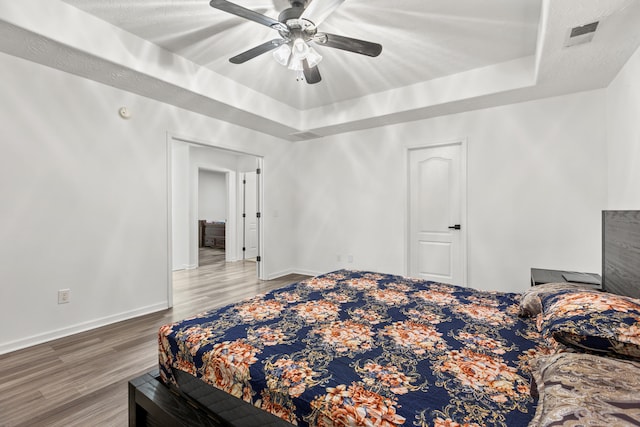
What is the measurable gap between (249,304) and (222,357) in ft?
2.05

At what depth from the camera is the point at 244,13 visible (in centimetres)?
187

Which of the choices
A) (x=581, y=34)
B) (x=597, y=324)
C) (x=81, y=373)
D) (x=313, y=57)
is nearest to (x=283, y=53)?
(x=313, y=57)

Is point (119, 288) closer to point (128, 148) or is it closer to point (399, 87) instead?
point (128, 148)

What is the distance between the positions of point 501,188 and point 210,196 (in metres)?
8.67

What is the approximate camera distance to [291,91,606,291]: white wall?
10.3ft

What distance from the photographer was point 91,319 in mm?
A: 2889

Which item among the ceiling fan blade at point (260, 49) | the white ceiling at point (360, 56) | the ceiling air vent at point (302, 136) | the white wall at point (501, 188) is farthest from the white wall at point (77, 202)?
the white wall at point (501, 188)

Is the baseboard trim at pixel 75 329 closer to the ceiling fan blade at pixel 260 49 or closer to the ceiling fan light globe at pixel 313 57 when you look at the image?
the ceiling fan blade at pixel 260 49

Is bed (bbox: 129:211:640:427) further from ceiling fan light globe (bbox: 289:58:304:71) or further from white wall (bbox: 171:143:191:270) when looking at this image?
white wall (bbox: 171:143:191:270)

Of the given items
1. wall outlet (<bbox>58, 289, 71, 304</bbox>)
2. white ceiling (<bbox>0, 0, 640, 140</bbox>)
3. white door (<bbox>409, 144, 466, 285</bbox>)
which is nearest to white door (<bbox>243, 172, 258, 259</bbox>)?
white ceiling (<bbox>0, 0, 640, 140</bbox>)

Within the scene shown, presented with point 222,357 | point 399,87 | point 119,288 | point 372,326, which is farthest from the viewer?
point 399,87

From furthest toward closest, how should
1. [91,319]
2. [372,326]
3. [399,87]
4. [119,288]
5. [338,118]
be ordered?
[338,118] < [399,87] < [119,288] < [91,319] < [372,326]

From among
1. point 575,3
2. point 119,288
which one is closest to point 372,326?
point 575,3

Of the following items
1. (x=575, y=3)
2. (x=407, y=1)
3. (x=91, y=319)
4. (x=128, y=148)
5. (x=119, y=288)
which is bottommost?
(x=91, y=319)
